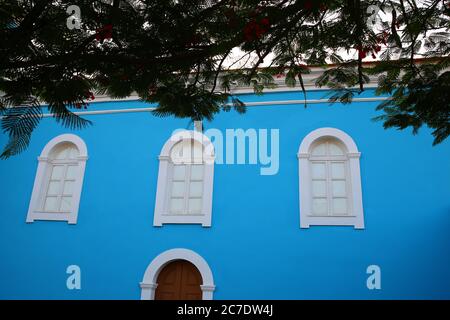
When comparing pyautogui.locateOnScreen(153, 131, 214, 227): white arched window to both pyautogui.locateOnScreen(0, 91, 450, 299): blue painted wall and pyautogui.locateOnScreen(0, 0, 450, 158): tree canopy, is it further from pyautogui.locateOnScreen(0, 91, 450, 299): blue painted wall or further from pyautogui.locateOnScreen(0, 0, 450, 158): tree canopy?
pyautogui.locateOnScreen(0, 0, 450, 158): tree canopy

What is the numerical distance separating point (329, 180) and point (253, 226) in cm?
176

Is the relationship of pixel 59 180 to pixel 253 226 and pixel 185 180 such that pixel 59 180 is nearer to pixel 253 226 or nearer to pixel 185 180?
pixel 185 180

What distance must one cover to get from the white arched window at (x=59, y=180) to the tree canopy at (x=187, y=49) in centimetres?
566

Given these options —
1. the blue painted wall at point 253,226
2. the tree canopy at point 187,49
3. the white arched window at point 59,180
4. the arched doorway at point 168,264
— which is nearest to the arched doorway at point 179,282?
the arched doorway at point 168,264

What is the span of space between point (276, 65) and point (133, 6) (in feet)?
3.92

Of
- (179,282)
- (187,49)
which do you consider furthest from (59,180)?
(187,49)

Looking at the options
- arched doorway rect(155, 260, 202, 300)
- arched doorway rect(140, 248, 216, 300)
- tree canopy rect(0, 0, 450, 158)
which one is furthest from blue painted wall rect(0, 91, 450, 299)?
tree canopy rect(0, 0, 450, 158)

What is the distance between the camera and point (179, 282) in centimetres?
671

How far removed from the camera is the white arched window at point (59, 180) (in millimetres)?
7400

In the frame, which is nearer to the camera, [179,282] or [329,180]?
[179,282]

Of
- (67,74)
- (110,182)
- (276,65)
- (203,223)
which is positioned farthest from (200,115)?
(110,182)

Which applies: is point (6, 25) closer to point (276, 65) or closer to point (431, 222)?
point (276, 65)

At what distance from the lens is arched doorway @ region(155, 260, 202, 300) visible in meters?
6.64

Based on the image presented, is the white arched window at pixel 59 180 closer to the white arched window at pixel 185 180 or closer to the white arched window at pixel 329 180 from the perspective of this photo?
the white arched window at pixel 185 180
